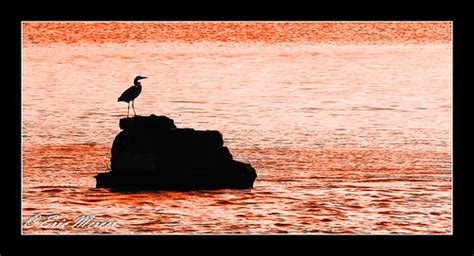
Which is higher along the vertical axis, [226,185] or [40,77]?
[40,77]

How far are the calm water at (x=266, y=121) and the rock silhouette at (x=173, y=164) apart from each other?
0.36 metres

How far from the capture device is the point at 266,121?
34.1m

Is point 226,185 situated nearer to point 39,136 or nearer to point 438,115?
point 39,136

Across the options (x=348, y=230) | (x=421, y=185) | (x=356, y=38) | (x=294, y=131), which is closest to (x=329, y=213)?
(x=348, y=230)

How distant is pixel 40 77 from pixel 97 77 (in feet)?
5.35

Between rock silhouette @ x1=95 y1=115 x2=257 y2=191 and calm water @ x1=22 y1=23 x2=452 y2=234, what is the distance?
356 mm

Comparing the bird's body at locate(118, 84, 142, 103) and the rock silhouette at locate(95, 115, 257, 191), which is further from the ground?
the bird's body at locate(118, 84, 142, 103)

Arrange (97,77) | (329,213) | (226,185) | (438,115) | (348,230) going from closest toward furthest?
(348,230)
(329,213)
(226,185)
(438,115)
(97,77)

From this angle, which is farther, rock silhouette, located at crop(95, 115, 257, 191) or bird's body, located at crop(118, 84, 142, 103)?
rock silhouette, located at crop(95, 115, 257, 191)

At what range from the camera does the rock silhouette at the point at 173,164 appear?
24.8 m

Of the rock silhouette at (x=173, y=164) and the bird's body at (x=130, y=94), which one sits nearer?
the bird's body at (x=130, y=94)

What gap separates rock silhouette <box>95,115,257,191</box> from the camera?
2480 cm

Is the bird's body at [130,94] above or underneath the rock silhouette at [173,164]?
above

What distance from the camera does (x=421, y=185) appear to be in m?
26.7
